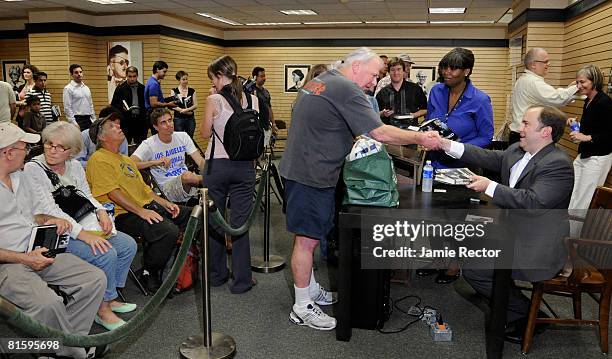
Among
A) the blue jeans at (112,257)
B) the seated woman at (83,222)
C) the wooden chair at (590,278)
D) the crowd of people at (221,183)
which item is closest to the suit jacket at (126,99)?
the crowd of people at (221,183)

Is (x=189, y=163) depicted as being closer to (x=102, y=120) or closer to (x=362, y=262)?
(x=102, y=120)

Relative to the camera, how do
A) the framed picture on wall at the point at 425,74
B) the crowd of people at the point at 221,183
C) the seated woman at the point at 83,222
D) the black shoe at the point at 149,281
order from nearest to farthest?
1. the crowd of people at the point at 221,183
2. the seated woman at the point at 83,222
3. the black shoe at the point at 149,281
4. the framed picture on wall at the point at 425,74

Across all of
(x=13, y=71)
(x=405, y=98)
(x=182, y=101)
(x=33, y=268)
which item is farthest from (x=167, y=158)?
(x=13, y=71)

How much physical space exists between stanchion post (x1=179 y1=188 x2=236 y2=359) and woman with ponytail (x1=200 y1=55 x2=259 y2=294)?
0.77m

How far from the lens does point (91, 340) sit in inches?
81.7

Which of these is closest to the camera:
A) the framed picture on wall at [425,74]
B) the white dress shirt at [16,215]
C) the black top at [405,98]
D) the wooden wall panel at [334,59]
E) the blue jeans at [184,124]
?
the white dress shirt at [16,215]

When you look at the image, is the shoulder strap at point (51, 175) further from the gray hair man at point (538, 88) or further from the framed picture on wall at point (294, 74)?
the framed picture on wall at point (294, 74)

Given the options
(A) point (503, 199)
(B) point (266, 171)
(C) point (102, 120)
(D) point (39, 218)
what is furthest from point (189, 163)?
(A) point (503, 199)

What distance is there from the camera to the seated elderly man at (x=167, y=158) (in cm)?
409

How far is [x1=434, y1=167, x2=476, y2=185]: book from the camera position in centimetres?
316

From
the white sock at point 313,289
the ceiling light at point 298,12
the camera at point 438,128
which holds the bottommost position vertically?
the white sock at point 313,289

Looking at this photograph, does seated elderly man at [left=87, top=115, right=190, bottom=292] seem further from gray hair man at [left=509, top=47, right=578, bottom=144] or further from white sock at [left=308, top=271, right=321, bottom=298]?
gray hair man at [left=509, top=47, right=578, bottom=144]

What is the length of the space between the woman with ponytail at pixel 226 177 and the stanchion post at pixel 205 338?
77cm

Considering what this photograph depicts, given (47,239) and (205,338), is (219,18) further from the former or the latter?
(205,338)
